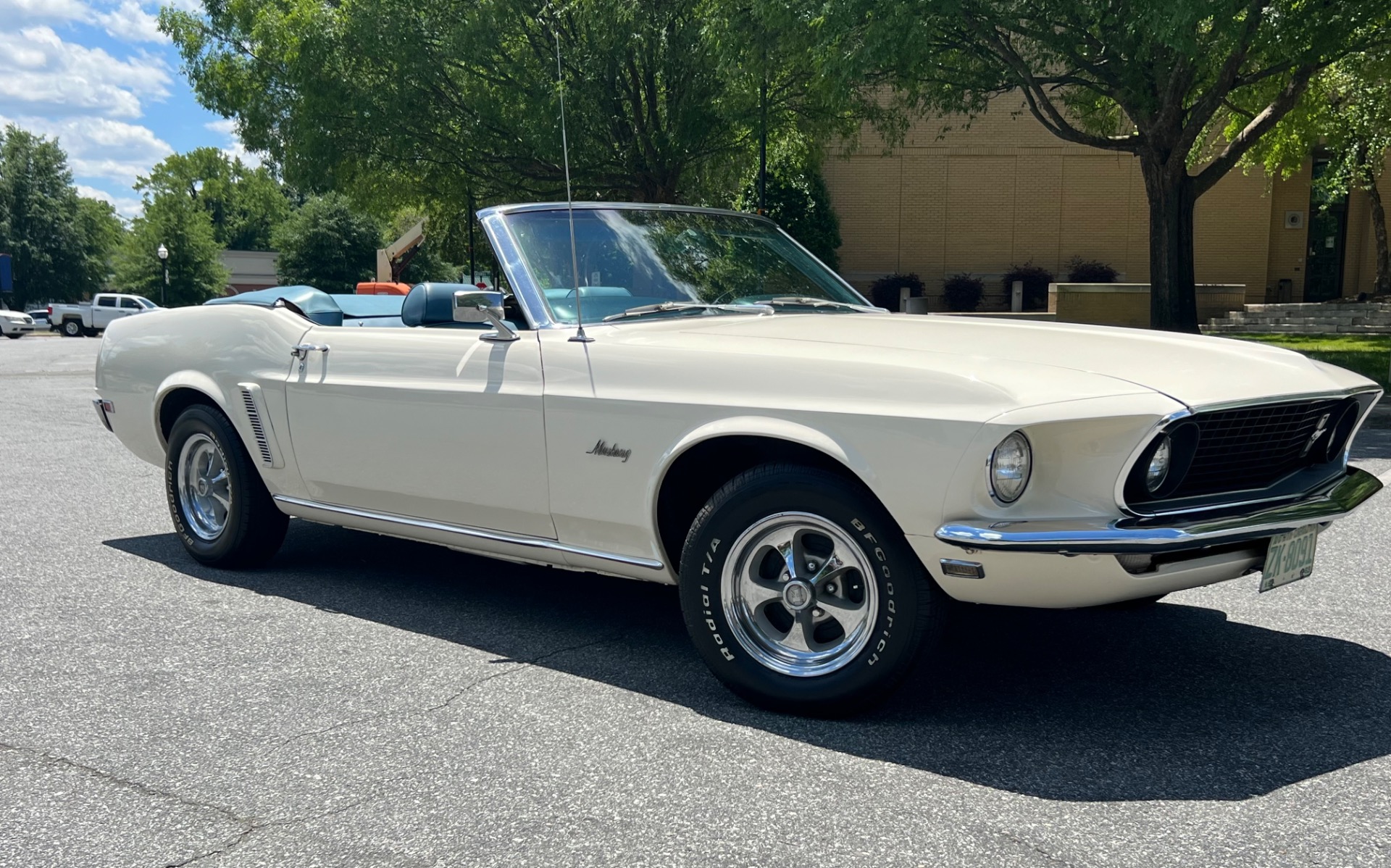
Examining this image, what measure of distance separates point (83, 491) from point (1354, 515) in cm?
775

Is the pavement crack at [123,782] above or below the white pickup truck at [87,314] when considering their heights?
above

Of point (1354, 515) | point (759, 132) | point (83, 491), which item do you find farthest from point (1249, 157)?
point (83, 491)

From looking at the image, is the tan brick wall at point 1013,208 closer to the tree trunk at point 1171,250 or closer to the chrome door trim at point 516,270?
the tree trunk at point 1171,250

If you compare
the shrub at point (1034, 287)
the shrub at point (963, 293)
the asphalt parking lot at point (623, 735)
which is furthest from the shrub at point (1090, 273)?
the asphalt parking lot at point (623, 735)

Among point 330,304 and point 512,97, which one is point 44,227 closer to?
point 512,97

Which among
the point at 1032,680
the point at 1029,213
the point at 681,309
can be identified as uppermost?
the point at 1029,213

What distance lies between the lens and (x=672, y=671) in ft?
13.8

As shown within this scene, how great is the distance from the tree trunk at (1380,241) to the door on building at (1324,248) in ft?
9.87

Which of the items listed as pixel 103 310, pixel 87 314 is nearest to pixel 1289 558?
pixel 103 310

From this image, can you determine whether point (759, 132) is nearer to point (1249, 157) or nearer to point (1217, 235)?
point (1249, 157)

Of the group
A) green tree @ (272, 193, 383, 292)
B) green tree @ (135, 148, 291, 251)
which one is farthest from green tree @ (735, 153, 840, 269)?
green tree @ (135, 148, 291, 251)

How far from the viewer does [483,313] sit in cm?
436

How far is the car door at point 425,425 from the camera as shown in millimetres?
4312

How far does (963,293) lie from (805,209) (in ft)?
15.2
